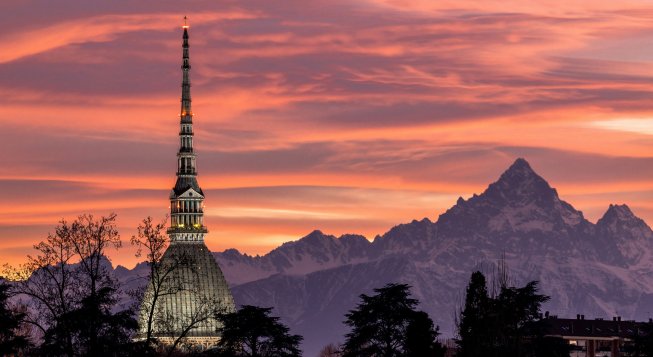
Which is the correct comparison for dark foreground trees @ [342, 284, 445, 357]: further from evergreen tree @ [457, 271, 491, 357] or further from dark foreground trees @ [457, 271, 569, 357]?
dark foreground trees @ [457, 271, 569, 357]

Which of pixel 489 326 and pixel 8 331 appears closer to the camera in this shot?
pixel 8 331

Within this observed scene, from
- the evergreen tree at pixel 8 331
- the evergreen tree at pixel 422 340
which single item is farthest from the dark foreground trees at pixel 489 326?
the evergreen tree at pixel 8 331

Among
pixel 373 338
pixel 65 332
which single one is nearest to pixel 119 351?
pixel 65 332

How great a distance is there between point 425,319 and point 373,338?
1256 cm

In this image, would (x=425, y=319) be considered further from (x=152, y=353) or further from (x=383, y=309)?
(x=152, y=353)

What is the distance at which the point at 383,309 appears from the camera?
19762 cm

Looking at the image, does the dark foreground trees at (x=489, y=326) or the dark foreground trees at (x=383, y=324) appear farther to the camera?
the dark foreground trees at (x=383, y=324)

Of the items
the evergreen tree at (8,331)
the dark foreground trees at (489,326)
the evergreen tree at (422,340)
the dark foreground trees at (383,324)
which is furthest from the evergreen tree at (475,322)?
the evergreen tree at (8,331)

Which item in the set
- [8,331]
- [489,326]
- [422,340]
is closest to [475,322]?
[489,326]

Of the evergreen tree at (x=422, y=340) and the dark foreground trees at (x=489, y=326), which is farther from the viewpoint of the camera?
the evergreen tree at (x=422, y=340)

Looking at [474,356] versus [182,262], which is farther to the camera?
[474,356]

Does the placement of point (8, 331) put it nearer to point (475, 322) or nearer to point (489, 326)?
point (489, 326)

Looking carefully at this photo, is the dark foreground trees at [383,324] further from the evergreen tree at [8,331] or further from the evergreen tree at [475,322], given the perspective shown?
the evergreen tree at [8,331]

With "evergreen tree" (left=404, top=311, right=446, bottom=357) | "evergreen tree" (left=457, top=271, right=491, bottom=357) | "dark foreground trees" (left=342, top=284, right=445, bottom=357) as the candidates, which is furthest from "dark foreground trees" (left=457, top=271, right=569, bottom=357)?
"dark foreground trees" (left=342, top=284, right=445, bottom=357)
